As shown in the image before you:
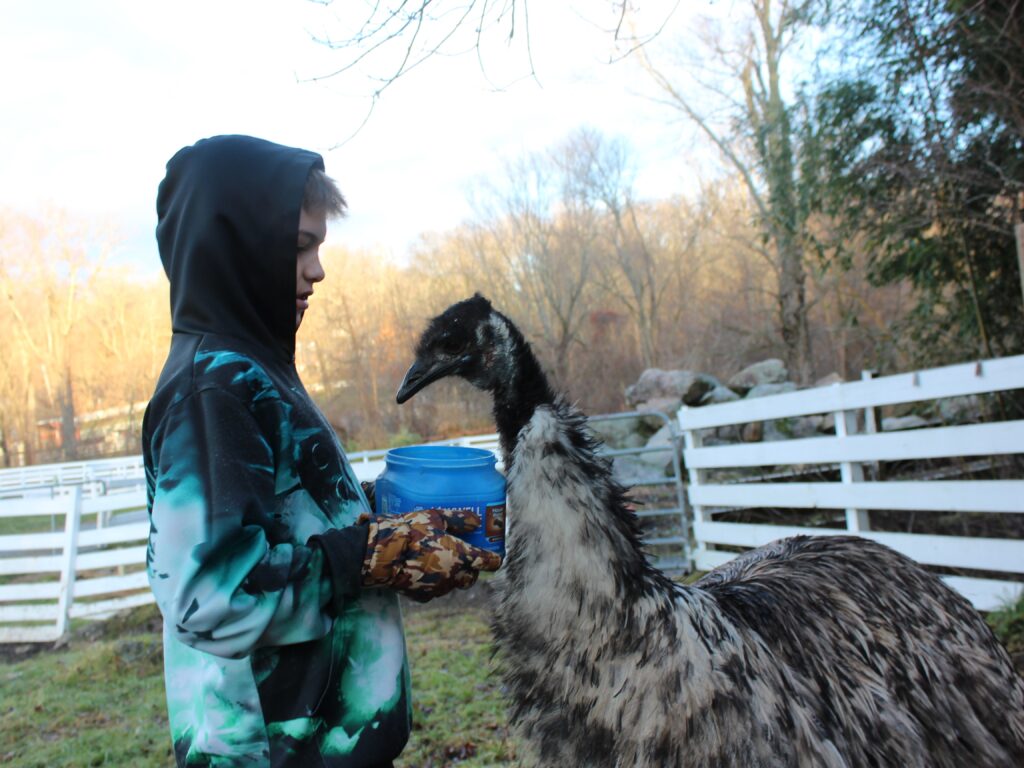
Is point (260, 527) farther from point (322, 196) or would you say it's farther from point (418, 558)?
point (322, 196)

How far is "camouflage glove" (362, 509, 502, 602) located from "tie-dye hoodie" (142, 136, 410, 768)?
45 mm

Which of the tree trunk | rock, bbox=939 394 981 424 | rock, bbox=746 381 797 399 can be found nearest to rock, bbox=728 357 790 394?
rock, bbox=746 381 797 399

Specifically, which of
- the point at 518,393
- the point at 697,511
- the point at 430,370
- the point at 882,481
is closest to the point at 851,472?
the point at 882,481

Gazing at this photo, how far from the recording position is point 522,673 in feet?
7.18

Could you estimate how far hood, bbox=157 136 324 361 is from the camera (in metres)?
1.75

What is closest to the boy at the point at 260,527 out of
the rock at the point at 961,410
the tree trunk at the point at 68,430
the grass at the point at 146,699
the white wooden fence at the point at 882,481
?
the grass at the point at 146,699

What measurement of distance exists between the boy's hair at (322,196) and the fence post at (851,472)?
17.9 ft

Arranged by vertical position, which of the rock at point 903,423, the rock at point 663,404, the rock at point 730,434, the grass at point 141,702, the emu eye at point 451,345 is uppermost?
the emu eye at point 451,345

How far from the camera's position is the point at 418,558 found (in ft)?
5.67

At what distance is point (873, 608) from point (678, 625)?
1055 mm

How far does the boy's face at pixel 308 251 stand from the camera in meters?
1.91

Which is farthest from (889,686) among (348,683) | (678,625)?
(348,683)

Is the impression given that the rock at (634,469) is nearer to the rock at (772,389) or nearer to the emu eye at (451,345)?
the rock at (772,389)

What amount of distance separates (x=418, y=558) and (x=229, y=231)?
2.65 ft
